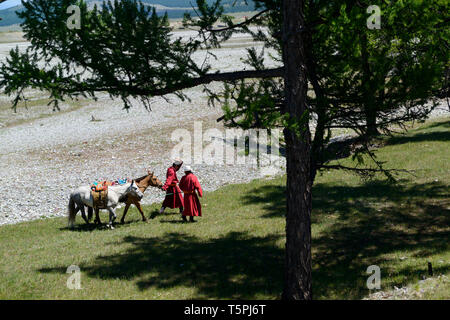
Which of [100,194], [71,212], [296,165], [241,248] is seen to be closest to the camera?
[296,165]

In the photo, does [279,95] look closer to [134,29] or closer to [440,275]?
[134,29]

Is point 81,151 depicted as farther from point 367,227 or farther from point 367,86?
point 367,86

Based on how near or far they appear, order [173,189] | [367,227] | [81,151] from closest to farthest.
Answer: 1. [367,227]
2. [173,189]
3. [81,151]

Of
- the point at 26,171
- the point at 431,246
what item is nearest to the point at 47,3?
the point at 431,246

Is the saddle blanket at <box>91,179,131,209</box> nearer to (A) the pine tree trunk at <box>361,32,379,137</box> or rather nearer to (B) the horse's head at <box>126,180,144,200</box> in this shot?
(B) the horse's head at <box>126,180,144,200</box>

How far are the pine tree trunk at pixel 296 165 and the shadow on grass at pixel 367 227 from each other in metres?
1.08

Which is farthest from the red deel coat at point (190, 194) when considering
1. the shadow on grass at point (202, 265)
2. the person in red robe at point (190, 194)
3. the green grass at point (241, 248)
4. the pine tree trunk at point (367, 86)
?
the pine tree trunk at point (367, 86)

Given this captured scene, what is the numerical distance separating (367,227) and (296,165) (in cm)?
580

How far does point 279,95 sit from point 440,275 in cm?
495

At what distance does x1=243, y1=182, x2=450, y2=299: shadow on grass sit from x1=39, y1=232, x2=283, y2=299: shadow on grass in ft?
3.72

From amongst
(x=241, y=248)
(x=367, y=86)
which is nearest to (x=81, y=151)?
(x=241, y=248)

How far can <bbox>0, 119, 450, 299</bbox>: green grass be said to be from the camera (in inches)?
366

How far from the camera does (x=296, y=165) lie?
7.93m
